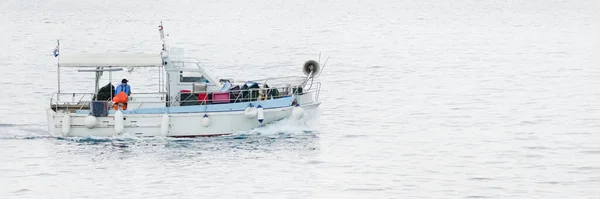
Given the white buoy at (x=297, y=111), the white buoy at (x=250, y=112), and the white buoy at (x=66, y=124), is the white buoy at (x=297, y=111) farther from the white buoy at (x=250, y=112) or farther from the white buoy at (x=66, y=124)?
the white buoy at (x=66, y=124)

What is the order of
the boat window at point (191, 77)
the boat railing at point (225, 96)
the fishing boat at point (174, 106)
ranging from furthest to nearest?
the boat window at point (191, 77), the boat railing at point (225, 96), the fishing boat at point (174, 106)

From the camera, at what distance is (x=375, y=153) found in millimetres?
55594

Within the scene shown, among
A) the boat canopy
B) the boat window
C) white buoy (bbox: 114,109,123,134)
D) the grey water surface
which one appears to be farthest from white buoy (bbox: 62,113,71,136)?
the boat window

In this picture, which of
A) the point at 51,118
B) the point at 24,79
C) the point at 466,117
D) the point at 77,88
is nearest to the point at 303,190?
the point at 51,118

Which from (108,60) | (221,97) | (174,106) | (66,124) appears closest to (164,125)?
(174,106)

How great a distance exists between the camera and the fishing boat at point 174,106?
53.7 meters

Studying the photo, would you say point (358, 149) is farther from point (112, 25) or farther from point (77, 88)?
point (112, 25)

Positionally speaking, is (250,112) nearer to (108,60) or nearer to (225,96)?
(225,96)

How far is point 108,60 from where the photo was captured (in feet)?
179

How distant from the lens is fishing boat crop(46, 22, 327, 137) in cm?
5366

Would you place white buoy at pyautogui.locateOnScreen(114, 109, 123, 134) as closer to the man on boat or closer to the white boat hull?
the white boat hull

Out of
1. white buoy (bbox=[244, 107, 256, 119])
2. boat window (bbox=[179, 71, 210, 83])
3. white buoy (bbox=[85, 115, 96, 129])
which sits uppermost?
boat window (bbox=[179, 71, 210, 83])

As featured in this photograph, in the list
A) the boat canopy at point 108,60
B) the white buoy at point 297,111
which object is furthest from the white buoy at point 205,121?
the white buoy at point 297,111

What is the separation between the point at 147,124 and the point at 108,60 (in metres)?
3.24
